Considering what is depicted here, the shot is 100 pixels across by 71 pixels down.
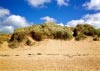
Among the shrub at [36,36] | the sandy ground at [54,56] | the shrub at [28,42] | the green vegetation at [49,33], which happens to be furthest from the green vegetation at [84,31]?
the shrub at [28,42]

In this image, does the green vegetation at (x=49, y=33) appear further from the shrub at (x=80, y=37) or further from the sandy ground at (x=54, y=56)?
the sandy ground at (x=54, y=56)

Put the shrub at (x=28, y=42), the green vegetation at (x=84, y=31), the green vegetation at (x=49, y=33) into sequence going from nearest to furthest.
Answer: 1. the shrub at (x=28, y=42)
2. the green vegetation at (x=49, y=33)
3. the green vegetation at (x=84, y=31)

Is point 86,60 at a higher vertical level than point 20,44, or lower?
lower

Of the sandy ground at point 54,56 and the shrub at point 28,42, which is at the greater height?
the shrub at point 28,42

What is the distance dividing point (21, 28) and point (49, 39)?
7.38 ft

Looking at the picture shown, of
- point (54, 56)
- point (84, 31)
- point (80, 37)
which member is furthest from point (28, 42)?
point (84, 31)

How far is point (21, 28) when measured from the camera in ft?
59.5

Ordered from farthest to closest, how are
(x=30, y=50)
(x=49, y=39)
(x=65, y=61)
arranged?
(x=49, y=39) < (x=30, y=50) < (x=65, y=61)

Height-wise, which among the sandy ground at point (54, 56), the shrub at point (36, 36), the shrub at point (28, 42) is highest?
the shrub at point (36, 36)

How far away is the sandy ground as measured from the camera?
510 inches

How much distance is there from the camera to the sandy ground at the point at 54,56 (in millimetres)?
12945

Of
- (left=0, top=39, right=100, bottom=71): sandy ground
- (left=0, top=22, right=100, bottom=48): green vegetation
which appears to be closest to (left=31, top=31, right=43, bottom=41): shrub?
(left=0, top=22, right=100, bottom=48): green vegetation

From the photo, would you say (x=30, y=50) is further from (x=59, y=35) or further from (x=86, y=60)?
(x=86, y=60)

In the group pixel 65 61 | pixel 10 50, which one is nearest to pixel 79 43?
pixel 65 61
